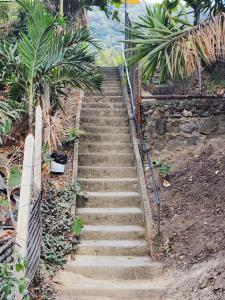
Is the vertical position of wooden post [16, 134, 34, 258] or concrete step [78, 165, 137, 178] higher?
wooden post [16, 134, 34, 258]

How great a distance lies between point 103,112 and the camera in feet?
31.7

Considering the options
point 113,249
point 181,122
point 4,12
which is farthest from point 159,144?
point 4,12

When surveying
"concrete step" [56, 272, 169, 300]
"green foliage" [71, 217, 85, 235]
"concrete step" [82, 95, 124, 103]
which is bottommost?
"concrete step" [56, 272, 169, 300]

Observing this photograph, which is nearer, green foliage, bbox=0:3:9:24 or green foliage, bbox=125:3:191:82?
green foliage, bbox=125:3:191:82

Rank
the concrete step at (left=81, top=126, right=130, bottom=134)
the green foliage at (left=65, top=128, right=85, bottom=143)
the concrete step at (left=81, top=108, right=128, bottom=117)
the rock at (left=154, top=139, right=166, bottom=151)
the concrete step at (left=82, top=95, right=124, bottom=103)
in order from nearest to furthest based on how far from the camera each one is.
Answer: the green foliage at (left=65, top=128, right=85, bottom=143) < the rock at (left=154, top=139, right=166, bottom=151) < the concrete step at (left=81, top=126, right=130, bottom=134) < the concrete step at (left=81, top=108, right=128, bottom=117) < the concrete step at (left=82, top=95, right=124, bottom=103)

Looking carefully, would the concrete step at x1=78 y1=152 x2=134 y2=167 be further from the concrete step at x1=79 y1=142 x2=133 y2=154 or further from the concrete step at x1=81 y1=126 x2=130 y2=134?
the concrete step at x1=81 y1=126 x2=130 y2=134

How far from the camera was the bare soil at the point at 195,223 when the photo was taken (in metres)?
5.25

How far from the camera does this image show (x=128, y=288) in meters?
5.53

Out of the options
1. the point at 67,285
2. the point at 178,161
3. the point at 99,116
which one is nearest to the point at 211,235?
the point at 67,285

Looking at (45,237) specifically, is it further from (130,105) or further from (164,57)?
(130,105)

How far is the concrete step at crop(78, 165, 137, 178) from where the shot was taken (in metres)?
8.01

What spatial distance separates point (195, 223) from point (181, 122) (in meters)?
2.89

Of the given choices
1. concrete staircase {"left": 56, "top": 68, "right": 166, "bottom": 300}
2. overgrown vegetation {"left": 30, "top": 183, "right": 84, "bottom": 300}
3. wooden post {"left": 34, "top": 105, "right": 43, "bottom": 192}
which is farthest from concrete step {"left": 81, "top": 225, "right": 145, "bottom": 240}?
wooden post {"left": 34, "top": 105, "right": 43, "bottom": 192}

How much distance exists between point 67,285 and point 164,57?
11.9 ft
